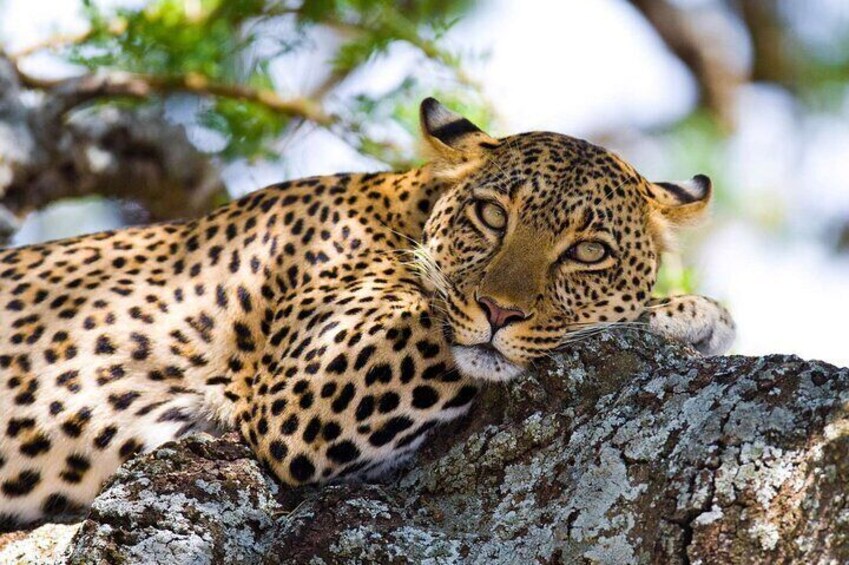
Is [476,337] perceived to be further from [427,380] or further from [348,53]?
[348,53]

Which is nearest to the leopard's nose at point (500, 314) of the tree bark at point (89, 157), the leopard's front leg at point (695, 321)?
the leopard's front leg at point (695, 321)

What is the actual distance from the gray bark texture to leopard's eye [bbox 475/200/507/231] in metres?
1.06

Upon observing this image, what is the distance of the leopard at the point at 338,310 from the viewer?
600cm

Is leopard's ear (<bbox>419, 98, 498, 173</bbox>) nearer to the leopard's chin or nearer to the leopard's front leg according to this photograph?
the leopard's front leg

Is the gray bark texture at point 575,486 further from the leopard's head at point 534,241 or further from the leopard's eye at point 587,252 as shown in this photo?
the leopard's eye at point 587,252

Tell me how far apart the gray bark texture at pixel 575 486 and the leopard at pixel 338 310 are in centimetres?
33

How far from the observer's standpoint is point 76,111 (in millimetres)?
10508

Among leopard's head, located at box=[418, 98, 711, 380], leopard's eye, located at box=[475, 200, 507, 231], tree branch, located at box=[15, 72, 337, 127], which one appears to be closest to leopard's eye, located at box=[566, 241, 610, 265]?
leopard's head, located at box=[418, 98, 711, 380]

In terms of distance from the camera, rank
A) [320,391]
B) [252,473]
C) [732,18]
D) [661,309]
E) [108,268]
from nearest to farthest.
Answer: [252,473]
[320,391]
[661,309]
[108,268]
[732,18]

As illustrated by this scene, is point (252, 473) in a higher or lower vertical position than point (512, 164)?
lower

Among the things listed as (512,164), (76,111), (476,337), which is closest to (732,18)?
(76,111)

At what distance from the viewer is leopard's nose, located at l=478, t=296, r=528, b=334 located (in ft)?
19.4

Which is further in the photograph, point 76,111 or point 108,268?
point 76,111

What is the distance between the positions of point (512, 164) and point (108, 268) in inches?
102
